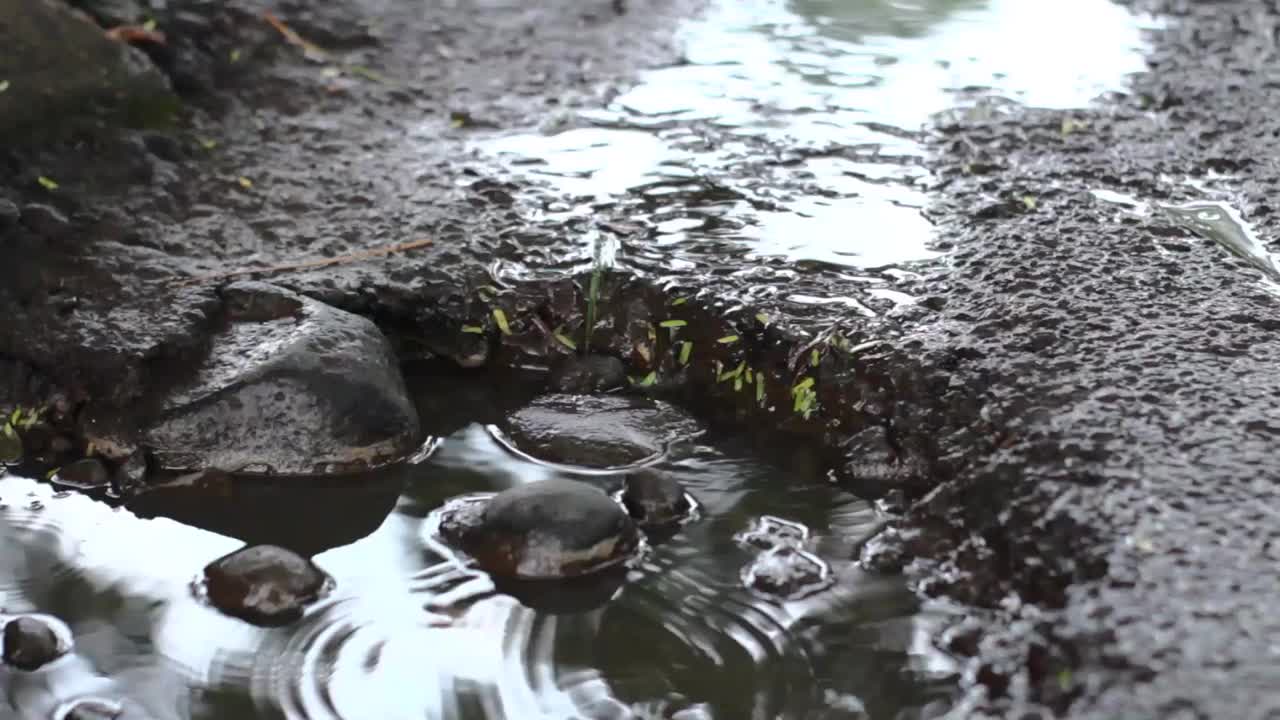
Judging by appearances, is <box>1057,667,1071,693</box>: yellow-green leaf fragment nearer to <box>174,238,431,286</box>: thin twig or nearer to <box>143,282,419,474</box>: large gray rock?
<box>143,282,419,474</box>: large gray rock

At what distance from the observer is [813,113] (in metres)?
4.40

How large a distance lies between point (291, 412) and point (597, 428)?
2.39 feet

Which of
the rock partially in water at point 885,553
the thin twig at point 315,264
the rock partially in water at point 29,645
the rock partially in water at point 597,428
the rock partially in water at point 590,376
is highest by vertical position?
the thin twig at point 315,264

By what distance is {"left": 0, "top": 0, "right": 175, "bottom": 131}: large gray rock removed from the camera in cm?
399

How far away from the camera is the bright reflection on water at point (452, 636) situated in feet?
7.45

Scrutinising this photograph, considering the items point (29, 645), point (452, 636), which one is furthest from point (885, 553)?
point (29, 645)

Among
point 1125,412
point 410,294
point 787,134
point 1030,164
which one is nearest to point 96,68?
point 410,294

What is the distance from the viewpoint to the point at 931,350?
2977mm

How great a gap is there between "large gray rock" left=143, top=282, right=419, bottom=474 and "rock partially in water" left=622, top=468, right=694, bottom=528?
60cm

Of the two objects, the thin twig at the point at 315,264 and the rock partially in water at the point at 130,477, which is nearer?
the rock partially in water at the point at 130,477

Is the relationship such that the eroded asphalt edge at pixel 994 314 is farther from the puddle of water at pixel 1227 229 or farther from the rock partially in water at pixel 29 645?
the rock partially in water at pixel 29 645

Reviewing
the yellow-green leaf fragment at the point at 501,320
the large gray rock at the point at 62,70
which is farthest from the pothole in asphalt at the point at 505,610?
the large gray rock at the point at 62,70

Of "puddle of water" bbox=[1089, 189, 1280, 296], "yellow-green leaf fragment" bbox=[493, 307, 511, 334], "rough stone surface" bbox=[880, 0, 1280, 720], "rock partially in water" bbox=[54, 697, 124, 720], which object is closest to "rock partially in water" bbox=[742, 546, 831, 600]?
"rough stone surface" bbox=[880, 0, 1280, 720]

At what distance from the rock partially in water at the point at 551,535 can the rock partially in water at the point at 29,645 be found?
82 cm
